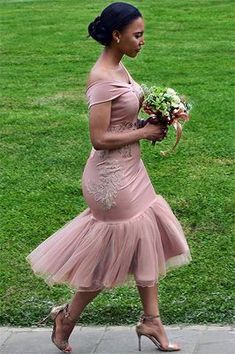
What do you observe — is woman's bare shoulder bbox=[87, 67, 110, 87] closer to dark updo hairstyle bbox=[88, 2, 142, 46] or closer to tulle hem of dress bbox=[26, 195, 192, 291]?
dark updo hairstyle bbox=[88, 2, 142, 46]

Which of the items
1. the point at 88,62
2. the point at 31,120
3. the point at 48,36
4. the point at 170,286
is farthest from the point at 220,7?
the point at 170,286

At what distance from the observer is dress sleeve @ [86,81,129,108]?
4.59 meters

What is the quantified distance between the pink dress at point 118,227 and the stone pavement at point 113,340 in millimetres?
416

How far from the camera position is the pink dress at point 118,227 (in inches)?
186

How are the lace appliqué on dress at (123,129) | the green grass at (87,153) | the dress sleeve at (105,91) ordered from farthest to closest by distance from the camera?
the green grass at (87,153), the lace appliqué on dress at (123,129), the dress sleeve at (105,91)

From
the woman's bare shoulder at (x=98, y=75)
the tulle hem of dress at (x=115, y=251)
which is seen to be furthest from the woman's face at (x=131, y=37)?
the tulle hem of dress at (x=115, y=251)

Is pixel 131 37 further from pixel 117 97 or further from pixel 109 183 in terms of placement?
pixel 109 183

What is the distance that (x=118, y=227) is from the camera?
475 centimetres

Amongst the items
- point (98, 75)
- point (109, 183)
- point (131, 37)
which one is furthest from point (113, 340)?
point (131, 37)

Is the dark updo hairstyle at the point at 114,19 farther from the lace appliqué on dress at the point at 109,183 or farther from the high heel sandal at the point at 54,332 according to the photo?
the high heel sandal at the point at 54,332

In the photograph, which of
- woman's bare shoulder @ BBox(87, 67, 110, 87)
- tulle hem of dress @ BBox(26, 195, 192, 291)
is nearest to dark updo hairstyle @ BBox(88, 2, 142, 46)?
woman's bare shoulder @ BBox(87, 67, 110, 87)

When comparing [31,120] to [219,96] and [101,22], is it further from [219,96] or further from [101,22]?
[101,22]

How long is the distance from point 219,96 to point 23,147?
2.77 meters

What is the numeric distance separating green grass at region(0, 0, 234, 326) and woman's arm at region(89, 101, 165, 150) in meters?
1.22
